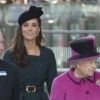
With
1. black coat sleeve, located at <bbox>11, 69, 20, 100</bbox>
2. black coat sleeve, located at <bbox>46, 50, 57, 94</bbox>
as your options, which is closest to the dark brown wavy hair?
black coat sleeve, located at <bbox>46, 50, 57, 94</bbox>

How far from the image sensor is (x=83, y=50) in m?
5.66

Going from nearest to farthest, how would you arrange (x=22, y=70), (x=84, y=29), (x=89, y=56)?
(x=89, y=56) < (x=22, y=70) < (x=84, y=29)

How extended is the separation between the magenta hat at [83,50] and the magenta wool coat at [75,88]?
16 cm

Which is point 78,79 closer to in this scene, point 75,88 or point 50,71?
point 75,88

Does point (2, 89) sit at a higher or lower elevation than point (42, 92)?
higher

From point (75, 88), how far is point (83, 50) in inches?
14.1

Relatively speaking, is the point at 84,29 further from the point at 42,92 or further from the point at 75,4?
the point at 42,92

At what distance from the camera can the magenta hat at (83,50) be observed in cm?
560

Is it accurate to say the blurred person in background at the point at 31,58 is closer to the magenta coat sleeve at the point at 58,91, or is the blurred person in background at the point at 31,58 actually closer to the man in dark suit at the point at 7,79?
the magenta coat sleeve at the point at 58,91

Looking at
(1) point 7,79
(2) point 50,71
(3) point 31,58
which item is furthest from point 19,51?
(1) point 7,79

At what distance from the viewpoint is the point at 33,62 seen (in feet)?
23.6

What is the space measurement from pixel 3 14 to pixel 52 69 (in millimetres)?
5447

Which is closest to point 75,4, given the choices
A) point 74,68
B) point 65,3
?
point 65,3

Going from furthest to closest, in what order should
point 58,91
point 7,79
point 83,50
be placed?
point 83,50 → point 58,91 → point 7,79
